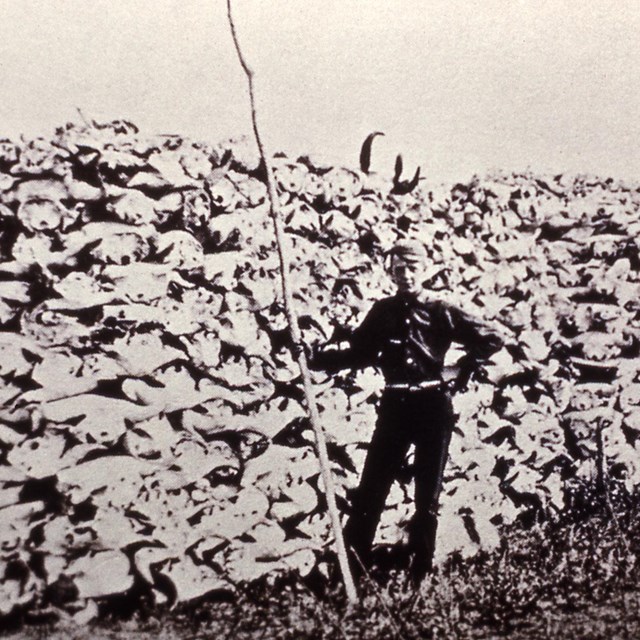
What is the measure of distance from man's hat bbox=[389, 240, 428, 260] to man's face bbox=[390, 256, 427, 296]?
14 mm

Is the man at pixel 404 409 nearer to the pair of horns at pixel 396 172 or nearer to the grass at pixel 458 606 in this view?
the grass at pixel 458 606

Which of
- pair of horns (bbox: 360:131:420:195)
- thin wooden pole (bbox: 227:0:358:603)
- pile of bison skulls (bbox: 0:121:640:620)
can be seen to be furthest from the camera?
pair of horns (bbox: 360:131:420:195)

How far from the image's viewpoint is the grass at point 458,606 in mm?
3090

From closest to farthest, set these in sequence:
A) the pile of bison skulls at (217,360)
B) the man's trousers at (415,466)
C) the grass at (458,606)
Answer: the pile of bison skulls at (217,360)
the grass at (458,606)
the man's trousers at (415,466)

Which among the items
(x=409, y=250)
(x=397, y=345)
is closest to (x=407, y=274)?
(x=409, y=250)

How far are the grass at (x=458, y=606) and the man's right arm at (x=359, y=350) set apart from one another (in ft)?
4.05

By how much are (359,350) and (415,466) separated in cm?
78

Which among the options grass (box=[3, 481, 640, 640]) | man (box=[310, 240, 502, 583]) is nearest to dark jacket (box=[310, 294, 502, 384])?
man (box=[310, 240, 502, 583])

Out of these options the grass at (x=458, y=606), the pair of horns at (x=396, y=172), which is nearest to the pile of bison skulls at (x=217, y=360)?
the pair of horns at (x=396, y=172)

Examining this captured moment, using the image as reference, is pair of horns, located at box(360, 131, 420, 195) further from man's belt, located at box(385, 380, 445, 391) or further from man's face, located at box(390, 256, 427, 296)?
man's belt, located at box(385, 380, 445, 391)

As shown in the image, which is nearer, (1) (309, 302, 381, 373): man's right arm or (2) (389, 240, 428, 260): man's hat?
(1) (309, 302, 381, 373): man's right arm

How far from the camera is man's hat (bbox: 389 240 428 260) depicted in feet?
12.5

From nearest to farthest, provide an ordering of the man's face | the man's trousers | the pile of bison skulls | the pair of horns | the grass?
the pile of bison skulls < the grass < the man's trousers < the man's face < the pair of horns

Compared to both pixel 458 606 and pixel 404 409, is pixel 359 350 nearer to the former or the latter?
pixel 404 409
